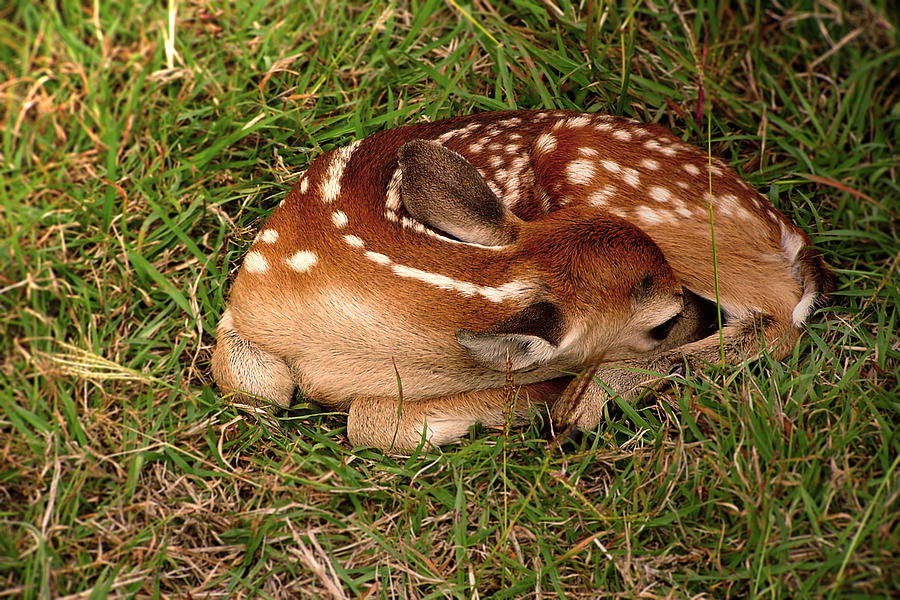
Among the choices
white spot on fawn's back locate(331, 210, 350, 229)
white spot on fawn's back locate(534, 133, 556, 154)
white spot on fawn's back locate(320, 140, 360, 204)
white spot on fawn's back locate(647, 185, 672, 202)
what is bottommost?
white spot on fawn's back locate(331, 210, 350, 229)

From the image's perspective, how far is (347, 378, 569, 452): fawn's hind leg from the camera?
9.68ft

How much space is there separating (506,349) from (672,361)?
2.39ft

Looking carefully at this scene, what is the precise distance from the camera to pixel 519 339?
2584 millimetres

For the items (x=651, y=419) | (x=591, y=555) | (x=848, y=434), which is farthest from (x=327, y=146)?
(x=848, y=434)

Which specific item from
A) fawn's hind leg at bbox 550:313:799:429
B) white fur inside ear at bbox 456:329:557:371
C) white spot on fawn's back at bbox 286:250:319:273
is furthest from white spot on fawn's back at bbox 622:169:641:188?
white spot on fawn's back at bbox 286:250:319:273

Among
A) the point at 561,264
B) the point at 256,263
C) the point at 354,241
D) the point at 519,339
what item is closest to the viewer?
the point at 519,339

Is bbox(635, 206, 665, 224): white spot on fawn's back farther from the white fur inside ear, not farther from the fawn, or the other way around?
the white fur inside ear

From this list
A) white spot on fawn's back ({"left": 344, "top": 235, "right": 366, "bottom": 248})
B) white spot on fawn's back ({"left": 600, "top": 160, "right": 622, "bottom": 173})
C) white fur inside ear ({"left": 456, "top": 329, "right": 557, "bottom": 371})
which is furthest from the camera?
white spot on fawn's back ({"left": 600, "top": 160, "right": 622, "bottom": 173})

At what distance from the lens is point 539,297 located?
2.72 meters

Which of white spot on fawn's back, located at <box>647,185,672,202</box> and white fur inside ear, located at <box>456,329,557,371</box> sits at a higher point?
white spot on fawn's back, located at <box>647,185,672,202</box>

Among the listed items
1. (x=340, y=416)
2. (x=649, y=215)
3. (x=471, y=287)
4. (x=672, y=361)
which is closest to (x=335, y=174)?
(x=471, y=287)

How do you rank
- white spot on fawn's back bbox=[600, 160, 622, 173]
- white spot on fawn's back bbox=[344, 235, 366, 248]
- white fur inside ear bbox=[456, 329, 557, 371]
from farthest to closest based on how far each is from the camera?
white spot on fawn's back bbox=[600, 160, 622, 173] < white spot on fawn's back bbox=[344, 235, 366, 248] < white fur inside ear bbox=[456, 329, 557, 371]

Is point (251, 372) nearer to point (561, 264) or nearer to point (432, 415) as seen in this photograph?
point (432, 415)

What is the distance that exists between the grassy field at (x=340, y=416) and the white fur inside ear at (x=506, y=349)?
0.31 meters
